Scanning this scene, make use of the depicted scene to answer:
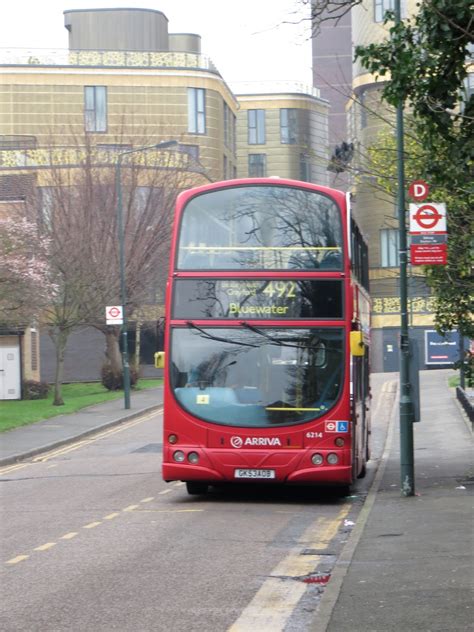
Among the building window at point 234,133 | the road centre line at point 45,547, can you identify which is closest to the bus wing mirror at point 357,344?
the road centre line at point 45,547

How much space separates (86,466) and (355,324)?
9.00 m

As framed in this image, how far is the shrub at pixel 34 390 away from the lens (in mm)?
48562

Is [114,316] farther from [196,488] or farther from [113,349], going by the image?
[196,488]

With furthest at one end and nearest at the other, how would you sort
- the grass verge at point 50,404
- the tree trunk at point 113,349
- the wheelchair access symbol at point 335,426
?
the tree trunk at point 113,349 → the grass verge at point 50,404 → the wheelchair access symbol at point 335,426

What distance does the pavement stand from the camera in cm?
839

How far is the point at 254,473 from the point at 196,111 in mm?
62362

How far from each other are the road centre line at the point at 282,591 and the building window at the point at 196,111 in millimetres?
64583

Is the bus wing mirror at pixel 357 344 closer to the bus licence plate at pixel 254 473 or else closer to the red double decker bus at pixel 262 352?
the red double decker bus at pixel 262 352

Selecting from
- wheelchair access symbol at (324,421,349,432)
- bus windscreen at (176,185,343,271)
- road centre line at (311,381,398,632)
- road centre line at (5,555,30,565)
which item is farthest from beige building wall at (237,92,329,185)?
road centre line at (5,555,30,565)

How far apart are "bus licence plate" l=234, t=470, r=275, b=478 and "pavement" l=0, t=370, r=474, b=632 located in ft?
4.58

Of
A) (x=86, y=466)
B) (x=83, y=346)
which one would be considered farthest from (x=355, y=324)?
(x=83, y=346)

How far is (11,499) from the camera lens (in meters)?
18.2

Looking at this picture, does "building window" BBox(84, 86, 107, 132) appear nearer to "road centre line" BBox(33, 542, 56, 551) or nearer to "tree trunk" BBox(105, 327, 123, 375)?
"tree trunk" BBox(105, 327, 123, 375)

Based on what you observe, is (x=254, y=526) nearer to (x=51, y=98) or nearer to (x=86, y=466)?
(x=86, y=466)
